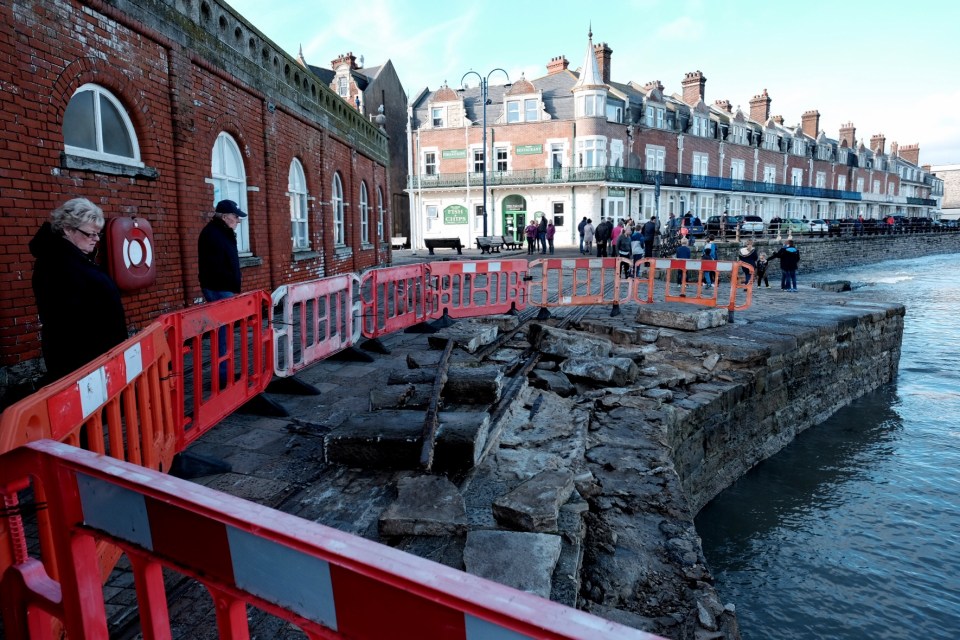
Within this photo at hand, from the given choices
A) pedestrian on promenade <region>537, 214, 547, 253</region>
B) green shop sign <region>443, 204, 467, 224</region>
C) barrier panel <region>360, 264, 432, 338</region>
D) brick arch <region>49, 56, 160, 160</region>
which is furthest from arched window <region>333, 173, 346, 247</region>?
green shop sign <region>443, 204, 467, 224</region>

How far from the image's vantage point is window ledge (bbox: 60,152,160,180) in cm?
570

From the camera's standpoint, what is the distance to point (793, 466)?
28.9ft

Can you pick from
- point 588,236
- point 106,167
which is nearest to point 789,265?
point 588,236

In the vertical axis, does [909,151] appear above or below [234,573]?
above

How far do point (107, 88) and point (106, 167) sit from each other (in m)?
0.98

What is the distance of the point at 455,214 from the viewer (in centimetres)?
4050

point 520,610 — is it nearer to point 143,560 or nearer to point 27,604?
point 143,560

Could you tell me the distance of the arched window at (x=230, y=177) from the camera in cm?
914

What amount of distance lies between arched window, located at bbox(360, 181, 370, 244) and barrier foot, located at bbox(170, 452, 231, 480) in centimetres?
1425

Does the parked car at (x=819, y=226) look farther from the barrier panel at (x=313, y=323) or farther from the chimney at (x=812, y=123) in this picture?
the barrier panel at (x=313, y=323)

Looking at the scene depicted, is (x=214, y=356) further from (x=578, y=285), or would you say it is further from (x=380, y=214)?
(x=380, y=214)

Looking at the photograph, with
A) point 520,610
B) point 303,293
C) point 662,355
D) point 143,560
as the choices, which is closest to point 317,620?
point 520,610

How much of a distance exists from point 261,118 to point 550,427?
8.27 metres

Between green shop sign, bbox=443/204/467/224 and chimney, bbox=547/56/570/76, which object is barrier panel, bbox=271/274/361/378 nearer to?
green shop sign, bbox=443/204/467/224
